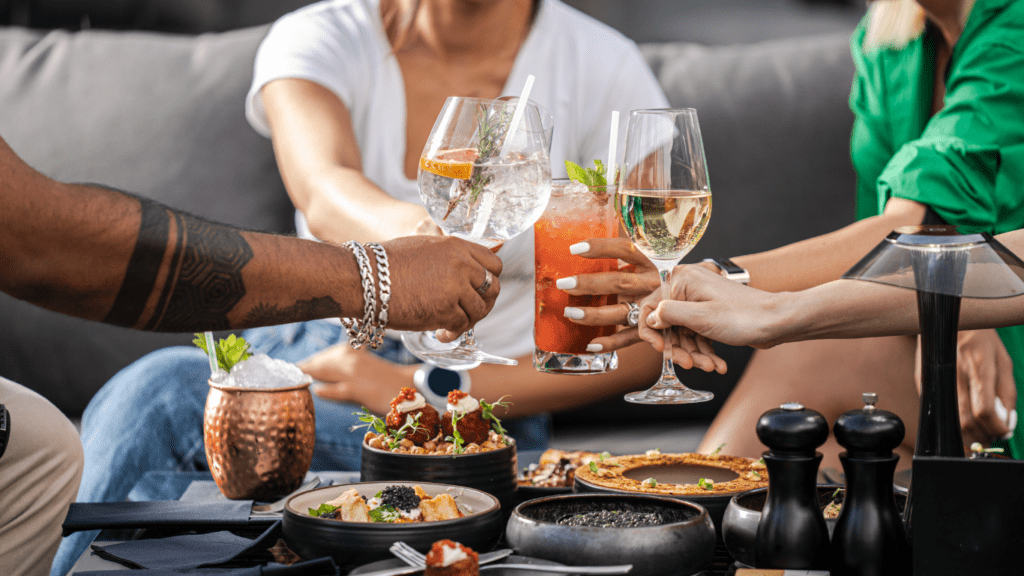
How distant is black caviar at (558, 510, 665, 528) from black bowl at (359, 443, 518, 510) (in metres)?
0.19

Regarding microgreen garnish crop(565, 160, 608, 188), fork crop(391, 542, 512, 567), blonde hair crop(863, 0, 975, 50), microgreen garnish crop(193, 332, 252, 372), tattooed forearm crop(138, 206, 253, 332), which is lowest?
fork crop(391, 542, 512, 567)

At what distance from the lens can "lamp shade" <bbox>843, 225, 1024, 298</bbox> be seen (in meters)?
0.82

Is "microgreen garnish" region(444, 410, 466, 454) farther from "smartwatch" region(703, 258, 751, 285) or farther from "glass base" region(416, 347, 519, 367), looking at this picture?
"smartwatch" region(703, 258, 751, 285)

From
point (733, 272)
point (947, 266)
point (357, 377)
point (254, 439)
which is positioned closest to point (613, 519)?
point (947, 266)

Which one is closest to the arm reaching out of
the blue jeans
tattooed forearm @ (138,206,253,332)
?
tattooed forearm @ (138,206,253,332)

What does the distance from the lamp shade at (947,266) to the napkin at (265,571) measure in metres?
0.57

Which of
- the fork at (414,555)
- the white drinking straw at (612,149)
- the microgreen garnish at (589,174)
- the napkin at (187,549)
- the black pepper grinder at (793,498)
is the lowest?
the napkin at (187,549)

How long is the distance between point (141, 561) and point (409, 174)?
4.50 ft

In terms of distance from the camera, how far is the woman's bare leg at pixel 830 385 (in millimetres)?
1817

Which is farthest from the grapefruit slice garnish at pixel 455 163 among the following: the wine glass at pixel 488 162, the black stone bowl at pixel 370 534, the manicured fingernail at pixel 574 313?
the black stone bowl at pixel 370 534

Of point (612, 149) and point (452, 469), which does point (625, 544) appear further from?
point (612, 149)

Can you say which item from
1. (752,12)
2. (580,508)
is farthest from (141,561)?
(752,12)

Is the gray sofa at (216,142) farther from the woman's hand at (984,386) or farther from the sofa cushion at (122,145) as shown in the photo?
the woman's hand at (984,386)

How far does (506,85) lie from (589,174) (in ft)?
3.51
